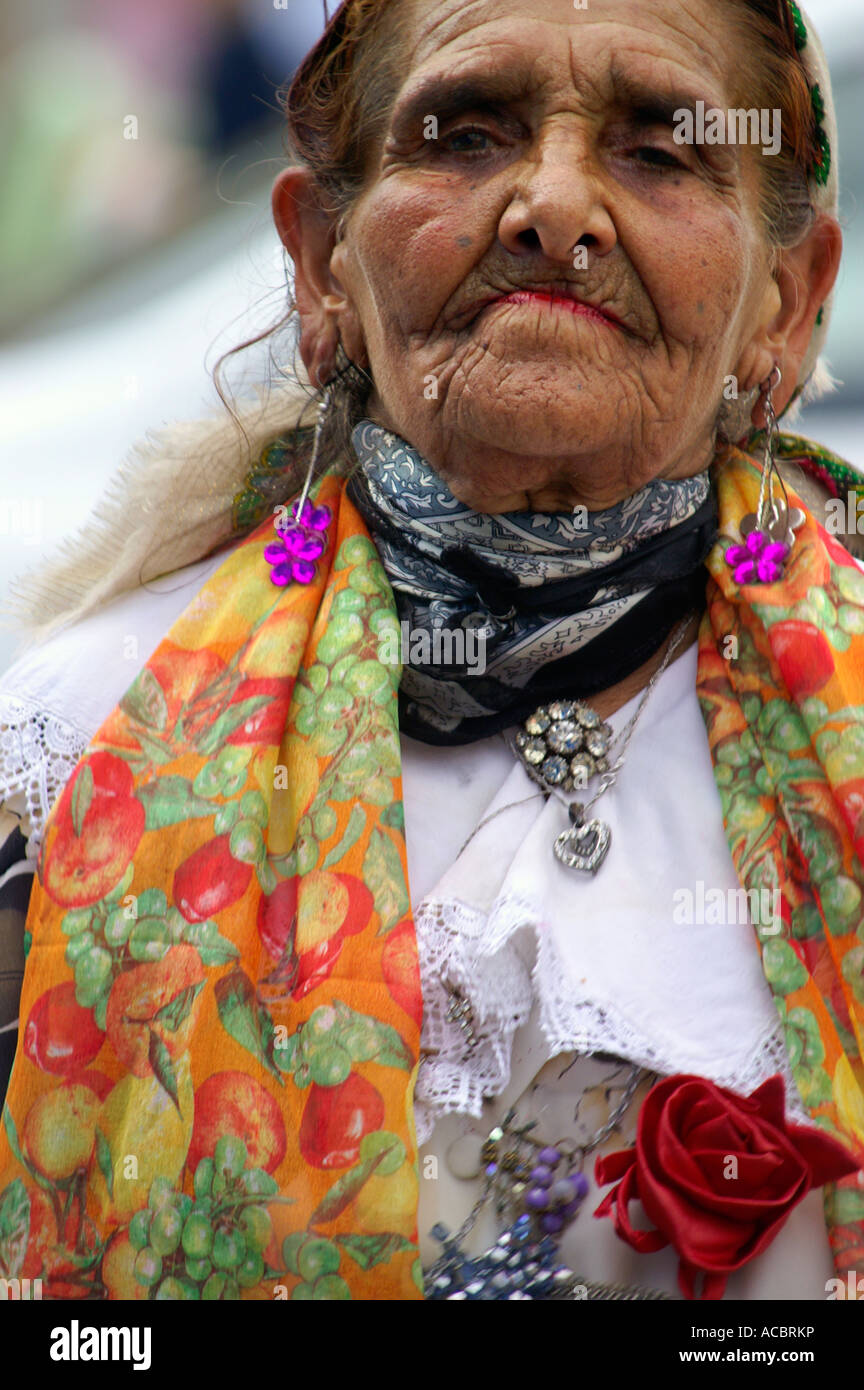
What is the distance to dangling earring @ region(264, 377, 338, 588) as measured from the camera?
1.74m

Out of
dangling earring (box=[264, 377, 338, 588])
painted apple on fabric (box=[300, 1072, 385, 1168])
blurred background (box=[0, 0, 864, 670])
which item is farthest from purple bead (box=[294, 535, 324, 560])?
blurred background (box=[0, 0, 864, 670])

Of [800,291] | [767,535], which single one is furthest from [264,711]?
[800,291]

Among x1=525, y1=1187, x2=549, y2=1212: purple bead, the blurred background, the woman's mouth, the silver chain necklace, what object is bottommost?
x1=525, y1=1187, x2=549, y2=1212: purple bead

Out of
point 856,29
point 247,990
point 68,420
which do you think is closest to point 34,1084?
point 247,990

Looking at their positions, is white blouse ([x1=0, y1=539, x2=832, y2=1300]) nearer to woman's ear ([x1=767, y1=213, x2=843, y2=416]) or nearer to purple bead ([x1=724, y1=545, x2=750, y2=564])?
purple bead ([x1=724, y1=545, x2=750, y2=564])

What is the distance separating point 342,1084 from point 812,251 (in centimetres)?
131

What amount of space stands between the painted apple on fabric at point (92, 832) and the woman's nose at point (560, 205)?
2.58 feet

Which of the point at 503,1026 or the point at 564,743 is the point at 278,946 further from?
the point at 564,743

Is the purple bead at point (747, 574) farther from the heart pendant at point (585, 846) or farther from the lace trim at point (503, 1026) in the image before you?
the lace trim at point (503, 1026)

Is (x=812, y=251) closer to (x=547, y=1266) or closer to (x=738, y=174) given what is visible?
(x=738, y=174)

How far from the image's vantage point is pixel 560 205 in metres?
1.47

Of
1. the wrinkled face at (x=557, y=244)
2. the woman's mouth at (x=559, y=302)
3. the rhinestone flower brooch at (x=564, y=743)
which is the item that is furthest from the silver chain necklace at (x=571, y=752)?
the woman's mouth at (x=559, y=302)

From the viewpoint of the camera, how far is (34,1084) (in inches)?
55.7

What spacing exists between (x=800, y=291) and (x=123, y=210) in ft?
9.91
